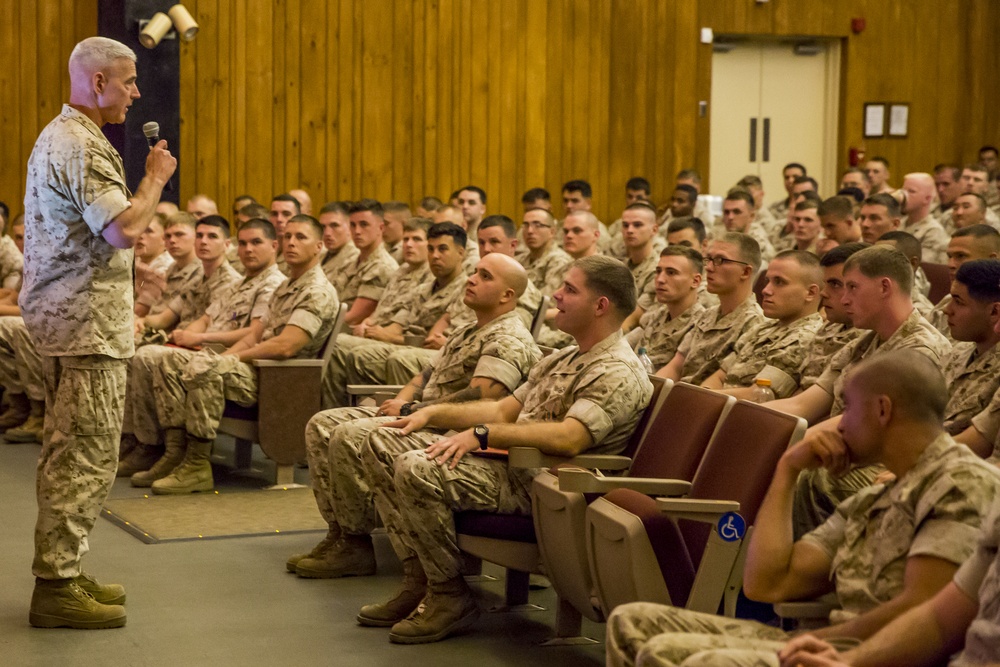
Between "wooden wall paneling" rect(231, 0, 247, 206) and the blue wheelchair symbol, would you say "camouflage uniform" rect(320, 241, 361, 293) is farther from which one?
the blue wheelchair symbol

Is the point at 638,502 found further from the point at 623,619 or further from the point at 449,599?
the point at 449,599

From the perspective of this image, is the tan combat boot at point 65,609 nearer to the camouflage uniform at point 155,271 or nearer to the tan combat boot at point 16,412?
the camouflage uniform at point 155,271

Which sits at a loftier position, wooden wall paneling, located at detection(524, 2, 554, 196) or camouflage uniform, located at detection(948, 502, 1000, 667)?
wooden wall paneling, located at detection(524, 2, 554, 196)

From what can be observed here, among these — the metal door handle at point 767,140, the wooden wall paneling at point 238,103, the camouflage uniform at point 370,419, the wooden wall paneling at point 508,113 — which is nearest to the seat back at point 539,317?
the camouflage uniform at point 370,419

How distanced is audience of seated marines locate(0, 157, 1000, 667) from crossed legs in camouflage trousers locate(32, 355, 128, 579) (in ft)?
Result: 2.57

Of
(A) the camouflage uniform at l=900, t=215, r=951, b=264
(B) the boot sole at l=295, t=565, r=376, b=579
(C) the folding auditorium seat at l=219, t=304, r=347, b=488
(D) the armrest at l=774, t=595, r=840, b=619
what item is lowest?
(B) the boot sole at l=295, t=565, r=376, b=579

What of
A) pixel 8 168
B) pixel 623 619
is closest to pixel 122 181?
pixel 623 619

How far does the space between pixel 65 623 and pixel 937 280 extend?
462cm

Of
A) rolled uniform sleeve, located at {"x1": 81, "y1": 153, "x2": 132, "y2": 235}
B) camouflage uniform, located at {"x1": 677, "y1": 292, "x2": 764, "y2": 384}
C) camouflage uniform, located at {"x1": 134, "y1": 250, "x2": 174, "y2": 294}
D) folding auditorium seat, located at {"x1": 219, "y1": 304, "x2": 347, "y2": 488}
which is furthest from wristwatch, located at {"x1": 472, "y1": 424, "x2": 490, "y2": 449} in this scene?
camouflage uniform, located at {"x1": 134, "y1": 250, "x2": 174, "y2": 294}

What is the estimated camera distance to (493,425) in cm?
397

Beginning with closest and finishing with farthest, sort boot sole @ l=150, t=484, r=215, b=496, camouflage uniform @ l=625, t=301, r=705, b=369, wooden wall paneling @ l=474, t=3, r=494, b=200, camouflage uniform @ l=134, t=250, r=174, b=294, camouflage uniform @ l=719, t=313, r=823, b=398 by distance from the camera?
1. camouflage uniform @ l=719, t=313, r=823, b=398
2. camouflage uniform @ l=625, t=301, r=705, b=369
3. boot sole @ l=150, t=484, r=215, b=496
4. camouflage uniform @ l=134, t=250, r=174, b=294
5. wooden wall paneling @ l=474, t=3, r=494, b=200

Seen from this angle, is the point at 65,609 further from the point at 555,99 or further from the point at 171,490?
the point at 555,99

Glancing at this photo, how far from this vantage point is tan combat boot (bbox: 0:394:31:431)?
7691mm

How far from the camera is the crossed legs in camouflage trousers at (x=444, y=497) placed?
3975 millimetres
